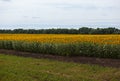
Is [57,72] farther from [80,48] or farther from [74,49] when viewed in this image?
[74,49]

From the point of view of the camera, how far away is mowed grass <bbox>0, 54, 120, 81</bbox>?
13.4 metres

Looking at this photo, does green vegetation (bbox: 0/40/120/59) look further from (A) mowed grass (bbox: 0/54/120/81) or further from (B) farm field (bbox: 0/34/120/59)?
(A) mowed grass (bbox: 0/54/120/81)

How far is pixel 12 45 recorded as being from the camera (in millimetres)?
26672

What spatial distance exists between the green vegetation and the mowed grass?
1.94 m

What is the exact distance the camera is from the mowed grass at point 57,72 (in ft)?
43.9

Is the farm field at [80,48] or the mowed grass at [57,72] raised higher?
the farm field at [80,48]

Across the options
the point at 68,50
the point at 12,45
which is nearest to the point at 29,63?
the point at 68,50

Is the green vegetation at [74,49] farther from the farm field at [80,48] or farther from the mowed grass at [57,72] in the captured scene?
the mowed grass at [57,72]

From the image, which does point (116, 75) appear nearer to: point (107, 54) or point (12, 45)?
point (107, 54)

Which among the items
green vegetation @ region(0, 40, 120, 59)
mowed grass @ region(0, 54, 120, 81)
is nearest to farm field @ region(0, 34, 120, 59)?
green vegetation @ region(0, 40, 120, 59)

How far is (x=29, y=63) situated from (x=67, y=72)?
3689 millimetres

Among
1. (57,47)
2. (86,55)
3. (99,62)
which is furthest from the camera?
(57,47)

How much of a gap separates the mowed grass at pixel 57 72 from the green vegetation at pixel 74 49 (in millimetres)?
1939

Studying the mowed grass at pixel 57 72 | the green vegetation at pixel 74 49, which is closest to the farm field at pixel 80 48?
the green vegetation at pixel 74 49
